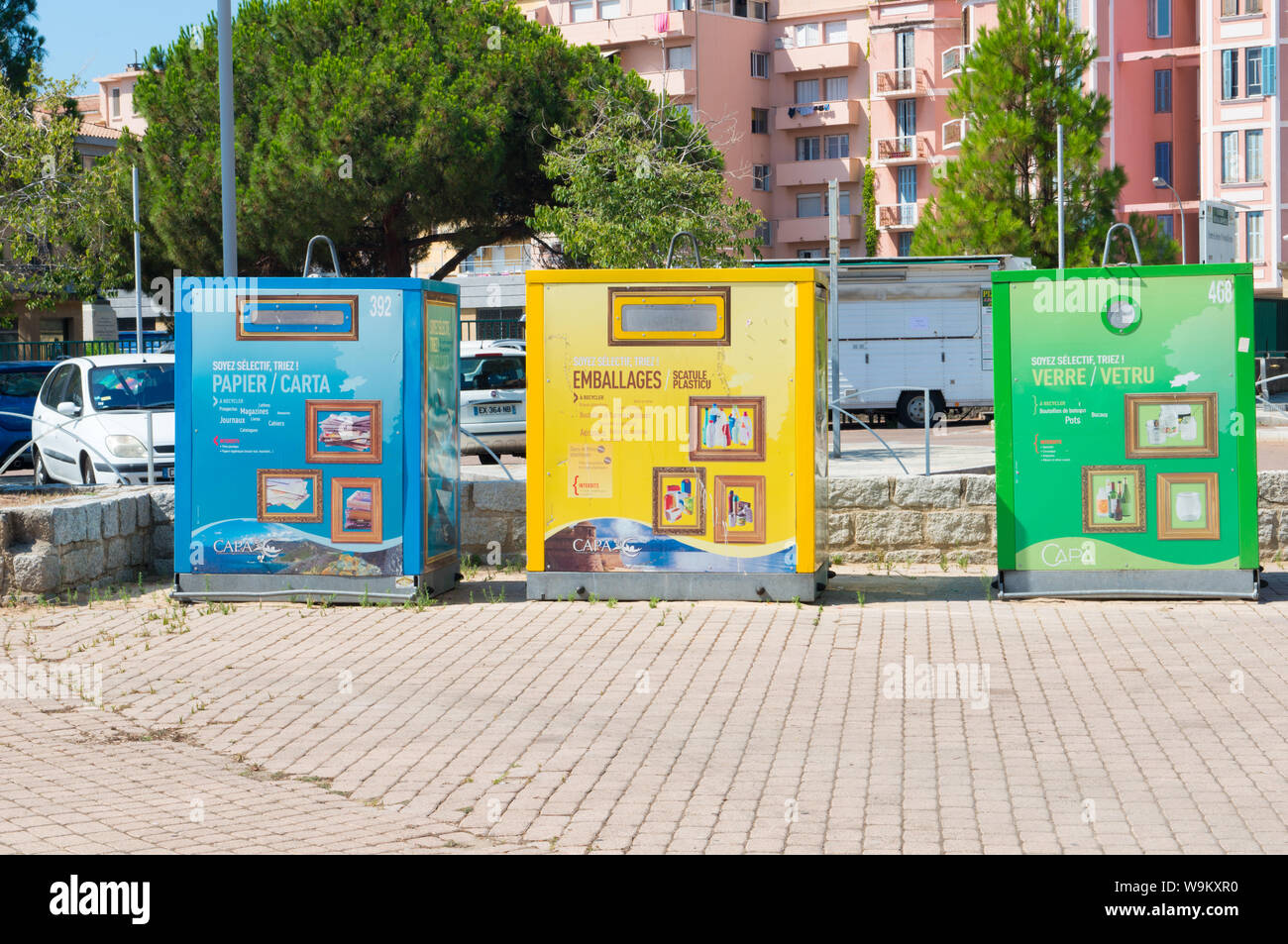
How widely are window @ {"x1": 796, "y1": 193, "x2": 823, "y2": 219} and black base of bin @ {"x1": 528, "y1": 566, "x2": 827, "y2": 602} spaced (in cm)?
6113

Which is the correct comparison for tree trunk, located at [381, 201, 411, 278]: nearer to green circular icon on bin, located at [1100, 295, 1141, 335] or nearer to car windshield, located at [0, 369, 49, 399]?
car windshield, located at [0, 369, 49, 399]

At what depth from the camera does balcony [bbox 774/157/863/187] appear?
69.1 meters

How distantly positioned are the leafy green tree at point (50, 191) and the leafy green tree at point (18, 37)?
30.3 metres

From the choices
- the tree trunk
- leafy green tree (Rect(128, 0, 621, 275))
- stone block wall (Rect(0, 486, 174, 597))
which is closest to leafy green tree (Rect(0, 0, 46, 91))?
leafy green tree (Rect(128, 0, 621, 275))

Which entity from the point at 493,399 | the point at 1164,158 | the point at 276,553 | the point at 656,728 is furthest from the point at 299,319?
the point at 1164,158

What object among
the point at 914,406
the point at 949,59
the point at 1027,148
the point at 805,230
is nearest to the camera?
the point at 914,406

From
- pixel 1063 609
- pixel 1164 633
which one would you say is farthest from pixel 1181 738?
pixel 1063 609

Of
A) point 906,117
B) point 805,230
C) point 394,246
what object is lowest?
point 394,246

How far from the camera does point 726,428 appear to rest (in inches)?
386

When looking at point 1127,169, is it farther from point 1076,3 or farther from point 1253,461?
point 1253,461

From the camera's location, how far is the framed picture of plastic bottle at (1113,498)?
9.72m

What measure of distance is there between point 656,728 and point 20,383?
18388 mm

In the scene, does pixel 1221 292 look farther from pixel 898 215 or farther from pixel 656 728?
pixel 898 215

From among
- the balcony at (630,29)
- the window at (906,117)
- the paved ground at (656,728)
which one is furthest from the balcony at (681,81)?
the paved ground at (656,728)
